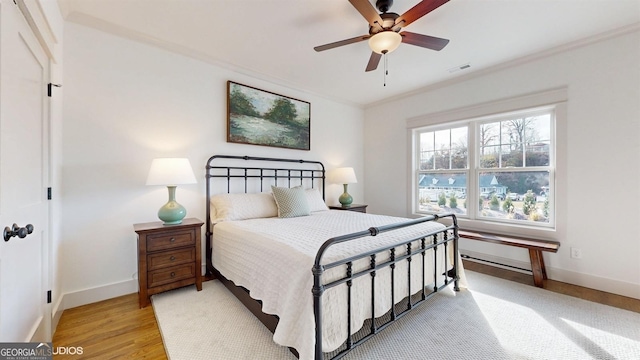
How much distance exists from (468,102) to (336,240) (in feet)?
10.7

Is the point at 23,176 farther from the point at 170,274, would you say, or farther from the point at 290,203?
the point at 290,203

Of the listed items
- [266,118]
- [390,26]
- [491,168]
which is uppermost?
[390,26]

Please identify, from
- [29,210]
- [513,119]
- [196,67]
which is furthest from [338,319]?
[513,119]

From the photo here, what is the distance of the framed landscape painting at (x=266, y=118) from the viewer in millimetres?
3180

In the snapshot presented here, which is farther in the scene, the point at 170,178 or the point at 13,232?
the point at 170,178

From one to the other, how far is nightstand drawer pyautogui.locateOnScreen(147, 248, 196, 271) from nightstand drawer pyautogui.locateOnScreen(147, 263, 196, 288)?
5 centimetres

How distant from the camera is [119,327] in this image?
1.90 m

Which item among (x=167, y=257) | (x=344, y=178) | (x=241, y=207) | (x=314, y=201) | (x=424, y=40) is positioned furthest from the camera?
(x=344, y=178)

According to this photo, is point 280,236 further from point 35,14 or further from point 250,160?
point 35,14

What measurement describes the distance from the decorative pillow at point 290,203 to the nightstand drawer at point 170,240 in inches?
38.4

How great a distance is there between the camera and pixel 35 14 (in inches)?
56.8

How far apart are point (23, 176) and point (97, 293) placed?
5.09 feet

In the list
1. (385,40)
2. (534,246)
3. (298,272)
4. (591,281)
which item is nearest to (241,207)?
(298,272)

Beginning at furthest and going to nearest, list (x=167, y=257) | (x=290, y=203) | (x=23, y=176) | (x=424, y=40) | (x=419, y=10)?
(x=290, y=203), (x=167, y=257), (x=424, y=40), (x=419, y=10), (x=23, y=176)
